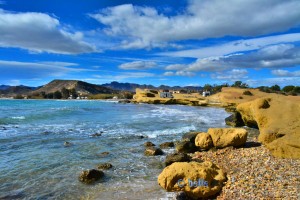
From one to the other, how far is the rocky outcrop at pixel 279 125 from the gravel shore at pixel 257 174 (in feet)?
1.96

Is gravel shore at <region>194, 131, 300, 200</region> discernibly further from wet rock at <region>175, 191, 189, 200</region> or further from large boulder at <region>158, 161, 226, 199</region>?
wet rock at <region>175, 191, 189, 200</region>

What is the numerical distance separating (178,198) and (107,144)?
37.4ft

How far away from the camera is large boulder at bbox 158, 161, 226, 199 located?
988 centimetres

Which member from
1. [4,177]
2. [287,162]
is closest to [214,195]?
[287,162]

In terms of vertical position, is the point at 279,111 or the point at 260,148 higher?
the point at 279,111

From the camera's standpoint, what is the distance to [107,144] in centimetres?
2047

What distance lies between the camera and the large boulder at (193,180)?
9.88m

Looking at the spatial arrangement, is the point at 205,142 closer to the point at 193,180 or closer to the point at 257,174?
the point at 257,174

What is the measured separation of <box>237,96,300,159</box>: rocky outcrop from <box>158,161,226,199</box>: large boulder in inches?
183

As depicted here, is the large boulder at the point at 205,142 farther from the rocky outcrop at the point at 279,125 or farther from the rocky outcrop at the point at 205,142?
the rocky outcrop at the point at 279,125

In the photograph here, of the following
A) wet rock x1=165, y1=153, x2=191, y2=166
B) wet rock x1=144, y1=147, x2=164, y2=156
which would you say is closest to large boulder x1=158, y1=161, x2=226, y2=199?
wet rock x1=165, y1=153, x2=191, y2=166

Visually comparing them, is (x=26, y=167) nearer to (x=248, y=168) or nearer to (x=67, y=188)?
(x=67, y=188)

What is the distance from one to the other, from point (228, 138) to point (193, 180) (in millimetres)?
7437

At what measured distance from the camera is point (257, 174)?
11.0m
